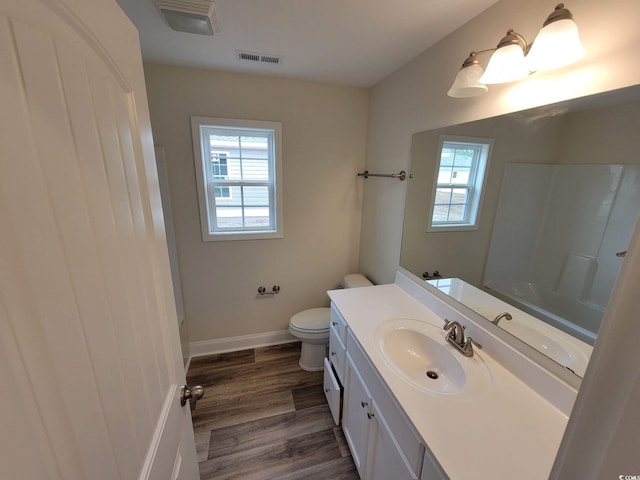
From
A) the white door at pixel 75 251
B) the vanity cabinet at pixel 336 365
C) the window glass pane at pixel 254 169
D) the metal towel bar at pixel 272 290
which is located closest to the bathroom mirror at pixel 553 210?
the vanity cabinet at pixel 336 365

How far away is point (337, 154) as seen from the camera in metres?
2.30

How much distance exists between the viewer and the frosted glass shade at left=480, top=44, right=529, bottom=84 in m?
0.96

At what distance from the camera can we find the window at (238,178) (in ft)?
6.80

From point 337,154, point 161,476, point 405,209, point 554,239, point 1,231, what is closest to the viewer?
point 1,231

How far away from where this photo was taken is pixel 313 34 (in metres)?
1.44

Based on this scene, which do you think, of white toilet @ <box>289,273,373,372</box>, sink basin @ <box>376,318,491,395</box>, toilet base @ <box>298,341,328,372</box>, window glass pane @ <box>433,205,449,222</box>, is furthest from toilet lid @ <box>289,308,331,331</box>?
window glass pane @ <box>433,205,449,222</box>

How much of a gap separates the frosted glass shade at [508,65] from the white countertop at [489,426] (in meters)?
1.16

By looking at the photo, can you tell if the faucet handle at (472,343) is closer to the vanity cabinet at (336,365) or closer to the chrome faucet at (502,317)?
the chrome faucet at (502,317)

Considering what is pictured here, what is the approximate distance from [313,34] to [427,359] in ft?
6.00

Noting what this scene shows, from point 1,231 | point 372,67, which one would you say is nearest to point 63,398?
point 1,231

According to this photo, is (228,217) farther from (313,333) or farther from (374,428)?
(374,428)

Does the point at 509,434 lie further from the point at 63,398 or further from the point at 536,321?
the point at 63,398

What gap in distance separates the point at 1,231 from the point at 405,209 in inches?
70.4

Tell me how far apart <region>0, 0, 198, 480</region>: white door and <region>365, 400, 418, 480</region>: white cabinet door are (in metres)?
0.79
